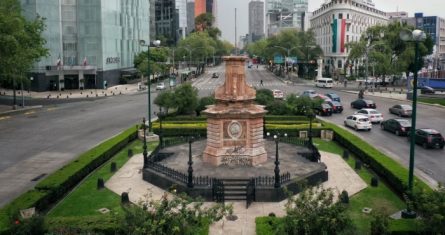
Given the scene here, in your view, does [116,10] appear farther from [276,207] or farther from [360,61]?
[276,207]

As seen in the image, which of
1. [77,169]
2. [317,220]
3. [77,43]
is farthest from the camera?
[77,43]

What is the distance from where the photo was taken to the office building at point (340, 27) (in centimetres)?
11606

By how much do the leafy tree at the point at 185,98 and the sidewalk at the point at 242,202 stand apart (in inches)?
558

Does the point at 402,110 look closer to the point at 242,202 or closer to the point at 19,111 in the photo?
the point at 242,202

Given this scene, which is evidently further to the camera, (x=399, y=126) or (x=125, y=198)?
(x=399, y=126)

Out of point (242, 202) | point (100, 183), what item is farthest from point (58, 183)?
point (242, 202)

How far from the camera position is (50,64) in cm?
8150

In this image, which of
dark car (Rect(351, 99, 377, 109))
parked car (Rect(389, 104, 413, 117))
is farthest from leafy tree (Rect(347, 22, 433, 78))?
parked car (Rect(389, 104, 413, 117))

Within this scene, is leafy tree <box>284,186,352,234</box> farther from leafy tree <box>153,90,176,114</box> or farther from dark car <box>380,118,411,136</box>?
leafy tree <box>153,90,176,114</box>

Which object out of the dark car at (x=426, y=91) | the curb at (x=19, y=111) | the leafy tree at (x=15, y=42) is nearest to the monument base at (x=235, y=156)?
the leafy tree at (x=15, y=42)

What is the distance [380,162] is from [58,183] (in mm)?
17649

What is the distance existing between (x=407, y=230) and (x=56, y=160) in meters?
22.9

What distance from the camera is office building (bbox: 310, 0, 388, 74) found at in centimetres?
11606

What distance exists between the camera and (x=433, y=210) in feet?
50.3
